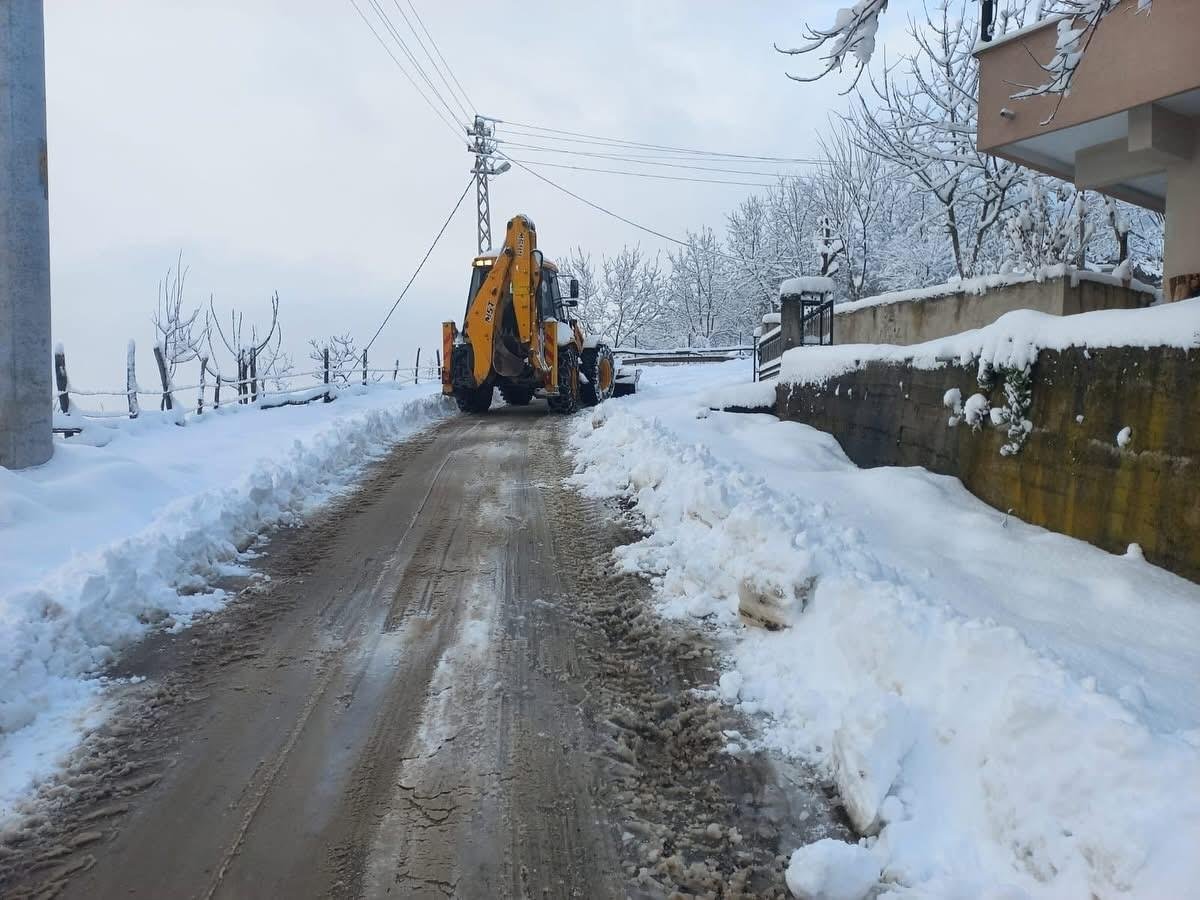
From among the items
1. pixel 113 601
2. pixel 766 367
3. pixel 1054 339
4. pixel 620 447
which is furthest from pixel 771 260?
pixel 113 601

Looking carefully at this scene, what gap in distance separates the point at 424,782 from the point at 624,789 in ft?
2.72

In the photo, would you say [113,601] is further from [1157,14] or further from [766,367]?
[766,367]

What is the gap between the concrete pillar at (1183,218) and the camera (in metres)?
8.95

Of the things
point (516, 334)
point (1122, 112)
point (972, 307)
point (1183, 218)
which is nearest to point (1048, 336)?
point (972, 307)

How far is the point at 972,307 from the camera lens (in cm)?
984

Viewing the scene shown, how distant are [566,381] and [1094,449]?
12.5 meters

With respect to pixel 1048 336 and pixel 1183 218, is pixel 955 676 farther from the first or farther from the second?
pixel 1183 218

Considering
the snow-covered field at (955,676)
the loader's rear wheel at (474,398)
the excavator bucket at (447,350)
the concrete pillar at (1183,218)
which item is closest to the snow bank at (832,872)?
the snow-covered field at (955,676)

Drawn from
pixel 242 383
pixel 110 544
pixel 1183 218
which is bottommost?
pixel 110 544

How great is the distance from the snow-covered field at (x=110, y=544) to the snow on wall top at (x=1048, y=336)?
6.37 metres

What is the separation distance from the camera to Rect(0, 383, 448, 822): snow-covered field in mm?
3918

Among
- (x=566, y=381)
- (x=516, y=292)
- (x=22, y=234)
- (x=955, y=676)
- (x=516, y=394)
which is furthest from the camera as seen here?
(x=516, y=394)

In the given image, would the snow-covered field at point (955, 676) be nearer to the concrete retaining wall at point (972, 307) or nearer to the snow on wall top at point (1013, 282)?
the concrete retaining wall at point (972, 307)

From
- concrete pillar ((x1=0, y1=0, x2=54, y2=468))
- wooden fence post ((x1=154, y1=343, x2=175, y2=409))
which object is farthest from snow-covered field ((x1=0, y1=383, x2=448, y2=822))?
wooden fence post ((x1=154, y1=343, x2=175, y2=409))
